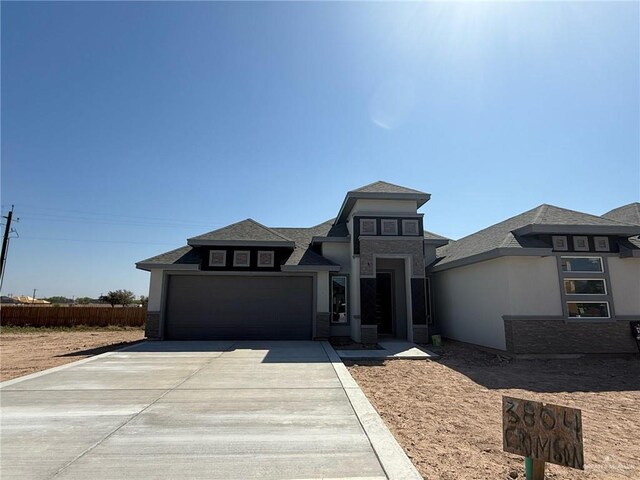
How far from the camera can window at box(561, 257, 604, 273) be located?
10891 millimetres

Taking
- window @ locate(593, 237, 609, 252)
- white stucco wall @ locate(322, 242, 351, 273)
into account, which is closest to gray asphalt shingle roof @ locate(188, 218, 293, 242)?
white stucco wall @ locate(322, 242, 351, 273)

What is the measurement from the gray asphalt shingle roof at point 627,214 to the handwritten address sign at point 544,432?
13.0 meters

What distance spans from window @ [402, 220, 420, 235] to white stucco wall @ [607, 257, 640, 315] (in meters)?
6.11

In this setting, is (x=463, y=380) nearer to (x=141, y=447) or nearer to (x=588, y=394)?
(x=588, y=394)

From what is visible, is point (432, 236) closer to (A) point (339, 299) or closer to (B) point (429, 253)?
(B) point (429, 253)

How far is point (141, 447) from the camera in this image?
3979 millimetres

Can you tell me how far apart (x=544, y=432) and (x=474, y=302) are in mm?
10213

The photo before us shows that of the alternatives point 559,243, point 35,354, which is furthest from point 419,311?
point 35,354

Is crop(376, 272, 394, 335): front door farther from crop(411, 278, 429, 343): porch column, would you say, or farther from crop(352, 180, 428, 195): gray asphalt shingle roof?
crop(352, 180, 428, 195): gray asphalt shingle roof

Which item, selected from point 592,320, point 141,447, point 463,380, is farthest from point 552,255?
point 141,447

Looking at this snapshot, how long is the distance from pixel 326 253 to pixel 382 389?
321 inches

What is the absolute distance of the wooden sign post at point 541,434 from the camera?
2711mm

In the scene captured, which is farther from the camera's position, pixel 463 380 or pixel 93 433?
pixel 463 380

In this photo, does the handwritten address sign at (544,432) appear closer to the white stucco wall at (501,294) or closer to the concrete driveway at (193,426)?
the concrete driveway at (193,426)
